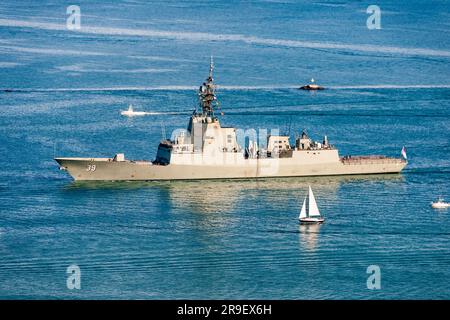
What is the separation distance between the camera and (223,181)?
228ft

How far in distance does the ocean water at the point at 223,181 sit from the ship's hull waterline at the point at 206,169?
826 mm

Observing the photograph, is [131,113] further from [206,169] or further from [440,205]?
[440,205]

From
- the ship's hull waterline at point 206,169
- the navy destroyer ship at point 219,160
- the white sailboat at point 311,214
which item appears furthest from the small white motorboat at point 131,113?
the white sailboat at point 311,214

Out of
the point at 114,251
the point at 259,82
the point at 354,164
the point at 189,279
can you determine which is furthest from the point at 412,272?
the point at 259,82

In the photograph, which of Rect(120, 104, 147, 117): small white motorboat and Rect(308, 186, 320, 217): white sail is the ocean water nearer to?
Rect(308, 186, 320, 217): white sail

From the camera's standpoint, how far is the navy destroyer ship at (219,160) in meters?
68.5

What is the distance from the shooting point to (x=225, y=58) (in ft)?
375

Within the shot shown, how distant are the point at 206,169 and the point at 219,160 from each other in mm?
852

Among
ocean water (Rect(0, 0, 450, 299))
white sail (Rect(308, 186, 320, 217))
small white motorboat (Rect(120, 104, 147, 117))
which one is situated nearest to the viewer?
ocean water (Rect(0, 0, 450, 299))

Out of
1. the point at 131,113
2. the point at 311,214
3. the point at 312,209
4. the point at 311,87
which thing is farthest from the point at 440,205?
the point at 311,87

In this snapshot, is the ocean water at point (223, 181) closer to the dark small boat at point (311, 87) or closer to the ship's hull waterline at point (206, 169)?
the ship's hull waterline at point (206, 169)

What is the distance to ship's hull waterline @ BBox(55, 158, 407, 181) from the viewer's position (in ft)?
224

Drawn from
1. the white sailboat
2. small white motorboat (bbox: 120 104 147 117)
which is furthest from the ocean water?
small white motorboat (bbox: 120 104 147 117)
